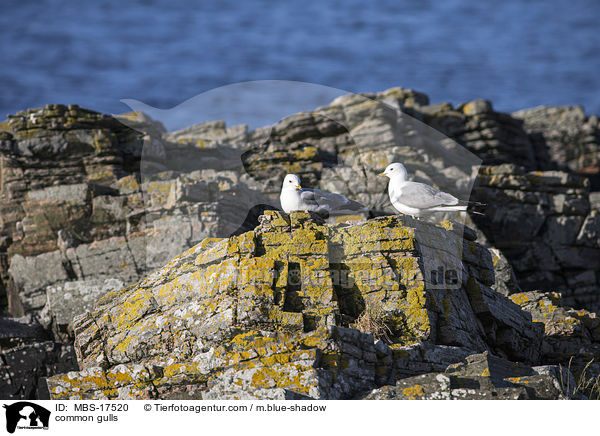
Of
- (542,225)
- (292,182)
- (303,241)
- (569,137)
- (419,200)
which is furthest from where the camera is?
(569,137)

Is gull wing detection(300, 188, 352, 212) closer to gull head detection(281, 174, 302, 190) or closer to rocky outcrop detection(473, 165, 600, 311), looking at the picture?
gull head detection(281, 174, 302, 190)

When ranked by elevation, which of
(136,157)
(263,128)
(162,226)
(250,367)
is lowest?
(250,367)

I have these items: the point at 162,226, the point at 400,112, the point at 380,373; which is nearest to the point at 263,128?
the point at 400,112

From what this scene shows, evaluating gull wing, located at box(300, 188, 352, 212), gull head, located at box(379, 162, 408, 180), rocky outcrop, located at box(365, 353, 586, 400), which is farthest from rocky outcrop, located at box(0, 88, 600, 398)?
gull head, located at box(379, 162, 408, 180)

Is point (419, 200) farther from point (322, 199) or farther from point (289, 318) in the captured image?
point (289, 318)

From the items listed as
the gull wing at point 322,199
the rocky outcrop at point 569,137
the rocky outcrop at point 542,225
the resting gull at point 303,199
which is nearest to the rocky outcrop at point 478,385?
the resting gull at point 303,199

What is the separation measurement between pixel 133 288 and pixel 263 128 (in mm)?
25184

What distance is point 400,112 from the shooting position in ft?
123
